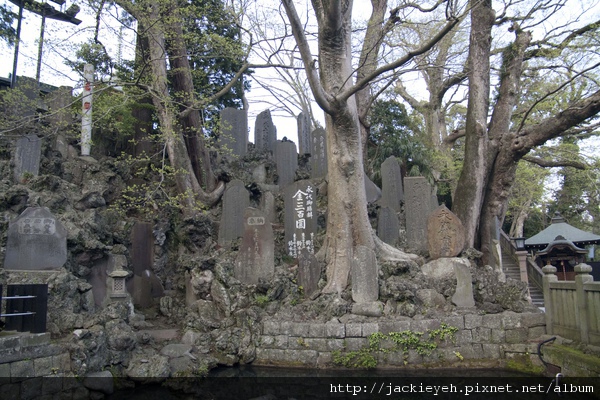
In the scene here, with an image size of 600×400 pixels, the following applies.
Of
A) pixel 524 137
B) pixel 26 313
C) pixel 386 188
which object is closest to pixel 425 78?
pixel 386 188

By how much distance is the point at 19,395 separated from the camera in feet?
19.4

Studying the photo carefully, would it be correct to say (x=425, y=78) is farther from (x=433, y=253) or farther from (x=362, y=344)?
(x=362, y=344)

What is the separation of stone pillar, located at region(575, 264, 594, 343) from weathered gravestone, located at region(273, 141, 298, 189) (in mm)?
9062

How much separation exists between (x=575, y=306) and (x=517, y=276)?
8673 mm

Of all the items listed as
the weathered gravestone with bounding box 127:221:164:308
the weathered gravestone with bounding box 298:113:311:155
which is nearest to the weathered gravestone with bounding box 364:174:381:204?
the weathered gravestone with bounding box 298:113:311:155

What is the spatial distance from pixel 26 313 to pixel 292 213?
5777 mm

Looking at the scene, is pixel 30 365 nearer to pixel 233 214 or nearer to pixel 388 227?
pixel 233 214

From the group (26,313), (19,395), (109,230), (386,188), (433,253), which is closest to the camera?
(19,395)

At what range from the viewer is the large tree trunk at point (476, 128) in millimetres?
10617

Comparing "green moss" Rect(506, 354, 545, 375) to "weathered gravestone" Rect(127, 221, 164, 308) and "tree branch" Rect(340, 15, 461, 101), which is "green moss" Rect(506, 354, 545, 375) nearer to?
"tree branch" Rect(340, 15, 461, 101)

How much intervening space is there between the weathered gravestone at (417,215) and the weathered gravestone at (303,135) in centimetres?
707

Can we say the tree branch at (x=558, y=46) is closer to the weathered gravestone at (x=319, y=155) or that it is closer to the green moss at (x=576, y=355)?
the weathered gravestone at (x=319, y=155)

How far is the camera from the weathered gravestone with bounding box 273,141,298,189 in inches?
563

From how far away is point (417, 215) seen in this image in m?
10.6
